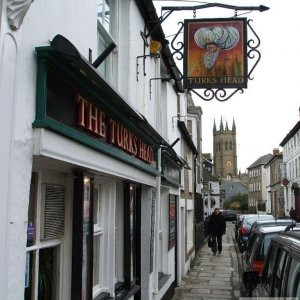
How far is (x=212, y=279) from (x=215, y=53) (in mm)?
7516

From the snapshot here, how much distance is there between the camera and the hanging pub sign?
7.75m

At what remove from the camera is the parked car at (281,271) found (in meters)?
3.76

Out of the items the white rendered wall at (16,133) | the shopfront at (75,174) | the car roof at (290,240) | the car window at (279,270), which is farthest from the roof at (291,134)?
the white rendered wall at (16,133)

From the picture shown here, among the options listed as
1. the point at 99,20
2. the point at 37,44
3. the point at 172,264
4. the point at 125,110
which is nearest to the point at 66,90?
the point at 37,44

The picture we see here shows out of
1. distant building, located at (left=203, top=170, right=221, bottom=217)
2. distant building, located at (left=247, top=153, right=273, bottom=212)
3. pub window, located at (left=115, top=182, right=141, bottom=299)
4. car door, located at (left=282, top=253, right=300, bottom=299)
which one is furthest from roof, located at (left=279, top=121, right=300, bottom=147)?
car door, located at (left=282, top=253, right=300, bottom=299)

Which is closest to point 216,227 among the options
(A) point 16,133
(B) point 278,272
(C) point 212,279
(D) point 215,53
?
(C) point 212,279

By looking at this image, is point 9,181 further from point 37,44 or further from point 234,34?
point 234,34

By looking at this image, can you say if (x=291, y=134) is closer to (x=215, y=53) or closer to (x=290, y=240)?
(x=215, y=53)

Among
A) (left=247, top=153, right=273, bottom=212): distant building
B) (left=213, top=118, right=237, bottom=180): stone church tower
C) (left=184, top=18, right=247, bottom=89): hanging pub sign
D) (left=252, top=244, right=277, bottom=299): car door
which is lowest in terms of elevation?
(left=252, top=244, right=277, bottom=299): car door

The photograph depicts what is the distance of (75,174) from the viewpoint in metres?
4.93

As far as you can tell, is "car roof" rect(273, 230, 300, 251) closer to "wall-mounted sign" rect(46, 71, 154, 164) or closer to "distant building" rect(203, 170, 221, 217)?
"wall-mounted sign" rect(46, 71, 154, 164)

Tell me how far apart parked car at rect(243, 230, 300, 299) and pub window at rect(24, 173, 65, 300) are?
6.72ft

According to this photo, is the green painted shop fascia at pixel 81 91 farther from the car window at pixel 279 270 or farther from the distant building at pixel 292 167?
the distant building at pixel 292 167

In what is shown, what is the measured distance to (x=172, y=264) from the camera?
38.5ft
